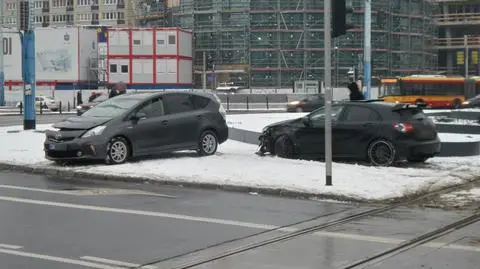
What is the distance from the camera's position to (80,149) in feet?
48.4

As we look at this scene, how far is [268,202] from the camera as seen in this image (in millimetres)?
11352

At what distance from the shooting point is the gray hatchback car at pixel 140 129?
14.9m

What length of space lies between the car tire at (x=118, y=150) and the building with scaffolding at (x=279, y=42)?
185 ft

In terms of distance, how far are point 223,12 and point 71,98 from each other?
18241 mm

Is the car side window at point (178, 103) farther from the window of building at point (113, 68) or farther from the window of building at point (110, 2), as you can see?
the window of building at point (110, 2)

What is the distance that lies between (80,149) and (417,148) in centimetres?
729

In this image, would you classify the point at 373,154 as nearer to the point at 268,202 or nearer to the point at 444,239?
the point at 268,202

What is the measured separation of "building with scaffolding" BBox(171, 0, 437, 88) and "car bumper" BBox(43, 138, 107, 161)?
187ft

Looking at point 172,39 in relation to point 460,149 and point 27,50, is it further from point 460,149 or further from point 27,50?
point 460,149

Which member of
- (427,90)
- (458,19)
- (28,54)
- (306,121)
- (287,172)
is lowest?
(287,172)

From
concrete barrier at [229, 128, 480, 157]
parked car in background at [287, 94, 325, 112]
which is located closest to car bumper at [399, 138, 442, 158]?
concrete barrier at [229, 128, 480, 157]

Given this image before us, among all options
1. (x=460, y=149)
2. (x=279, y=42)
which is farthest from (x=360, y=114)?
(x=279, y=42)

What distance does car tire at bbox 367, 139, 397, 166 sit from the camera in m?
15.4

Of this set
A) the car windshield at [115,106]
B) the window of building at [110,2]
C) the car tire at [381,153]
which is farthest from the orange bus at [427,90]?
the window of building at [110,2]
